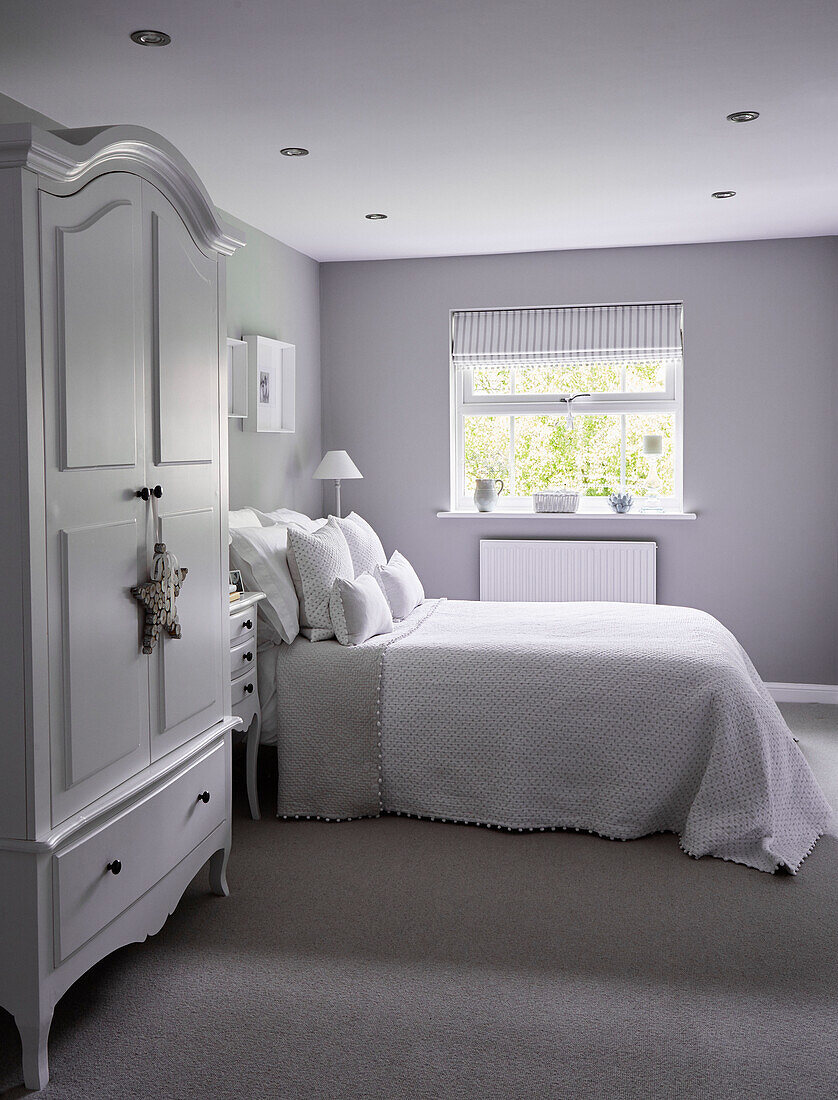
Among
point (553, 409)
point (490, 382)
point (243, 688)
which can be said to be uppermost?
point (490, 382)

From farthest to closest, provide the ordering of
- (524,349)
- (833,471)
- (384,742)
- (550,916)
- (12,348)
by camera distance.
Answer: (524,349) < (833,471) < (384,742) < (550,916) < (12,348)

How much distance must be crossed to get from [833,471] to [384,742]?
123 inches

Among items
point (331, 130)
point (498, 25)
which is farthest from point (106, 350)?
point (331, 130)

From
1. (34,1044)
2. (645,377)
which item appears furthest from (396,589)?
(34,1044)

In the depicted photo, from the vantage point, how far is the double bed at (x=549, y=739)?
321 centimetres

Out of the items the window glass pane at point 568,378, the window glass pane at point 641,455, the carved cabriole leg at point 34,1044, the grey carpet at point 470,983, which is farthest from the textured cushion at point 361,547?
the carved cabriole leg at point 34,1044

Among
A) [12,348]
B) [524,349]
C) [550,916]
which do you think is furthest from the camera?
[524,349]

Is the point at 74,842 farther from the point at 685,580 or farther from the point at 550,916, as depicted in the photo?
the point at 685,580

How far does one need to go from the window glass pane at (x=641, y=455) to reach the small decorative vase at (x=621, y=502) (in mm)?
174

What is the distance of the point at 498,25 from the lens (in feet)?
8.13

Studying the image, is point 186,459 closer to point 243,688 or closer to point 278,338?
point 243,688

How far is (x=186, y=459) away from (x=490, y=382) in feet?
11.4

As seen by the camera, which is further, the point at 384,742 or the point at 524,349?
the point at 524,349

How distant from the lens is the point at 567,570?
18.1 feet
